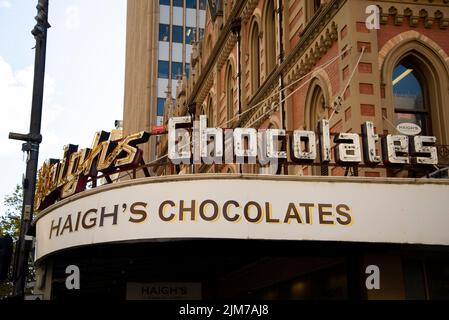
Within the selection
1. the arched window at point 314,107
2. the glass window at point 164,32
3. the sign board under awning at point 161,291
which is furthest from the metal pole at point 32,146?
the glass window at point 164,32

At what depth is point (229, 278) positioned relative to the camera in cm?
2095

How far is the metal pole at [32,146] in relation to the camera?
10.6 m

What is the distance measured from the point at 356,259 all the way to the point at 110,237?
5.22 m

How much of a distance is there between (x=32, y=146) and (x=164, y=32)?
5952 centimetres

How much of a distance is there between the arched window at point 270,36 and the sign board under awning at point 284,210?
34.3 feet

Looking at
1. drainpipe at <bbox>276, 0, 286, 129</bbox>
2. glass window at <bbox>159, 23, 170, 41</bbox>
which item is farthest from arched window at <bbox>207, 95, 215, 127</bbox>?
glass window at <bbox>159, 23, 170, 41</bbox>

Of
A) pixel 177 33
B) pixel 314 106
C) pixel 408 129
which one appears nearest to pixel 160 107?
pixel 177 33

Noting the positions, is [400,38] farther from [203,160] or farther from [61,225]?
[61,225]

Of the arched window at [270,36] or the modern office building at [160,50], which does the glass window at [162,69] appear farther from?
the arched window at [270,36]

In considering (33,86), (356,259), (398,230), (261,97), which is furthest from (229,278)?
(33,86)

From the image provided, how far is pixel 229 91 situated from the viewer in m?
29.3

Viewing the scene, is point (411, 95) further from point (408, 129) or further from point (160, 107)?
point (160, 107)

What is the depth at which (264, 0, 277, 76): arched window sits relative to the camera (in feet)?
74.4

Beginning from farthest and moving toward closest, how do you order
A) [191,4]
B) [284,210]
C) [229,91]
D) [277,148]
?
[191,4], [229,91], [277,148], [284,210]
